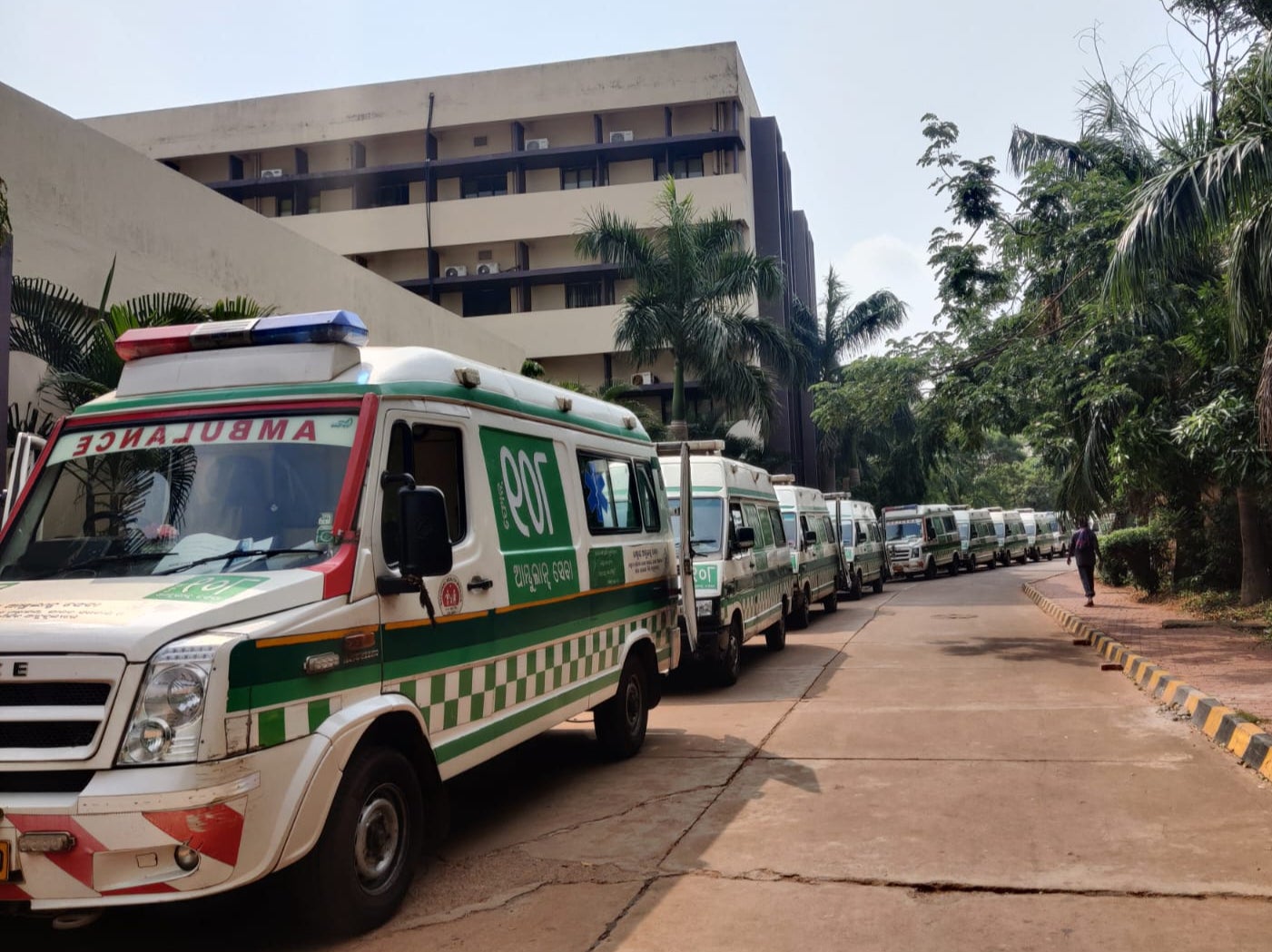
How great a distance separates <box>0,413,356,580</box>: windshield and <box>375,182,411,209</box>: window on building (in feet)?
120

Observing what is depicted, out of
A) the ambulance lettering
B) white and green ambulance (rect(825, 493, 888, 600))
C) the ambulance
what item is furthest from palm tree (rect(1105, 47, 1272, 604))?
white and green ambulance (rect(825, 493, 888, 600))

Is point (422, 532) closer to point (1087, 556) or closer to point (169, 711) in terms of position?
point (169, 711)

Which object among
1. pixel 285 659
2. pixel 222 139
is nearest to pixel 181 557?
pixel 285 659

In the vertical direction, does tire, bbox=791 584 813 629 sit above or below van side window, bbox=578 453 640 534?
below

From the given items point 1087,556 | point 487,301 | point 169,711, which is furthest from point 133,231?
point 487,301

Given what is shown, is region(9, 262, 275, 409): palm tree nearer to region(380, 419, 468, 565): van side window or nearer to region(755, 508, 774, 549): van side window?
region(380, 419, 468, 565): van side window

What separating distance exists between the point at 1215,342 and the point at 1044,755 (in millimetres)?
8350

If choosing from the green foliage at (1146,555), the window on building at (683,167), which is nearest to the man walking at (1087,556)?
the green foliage at (1146,555)

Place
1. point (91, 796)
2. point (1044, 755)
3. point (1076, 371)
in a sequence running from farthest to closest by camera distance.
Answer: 1. point (1076, 371)
2. point (1044, 755)
3. point (91, 796)

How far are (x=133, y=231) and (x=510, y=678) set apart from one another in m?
10.4

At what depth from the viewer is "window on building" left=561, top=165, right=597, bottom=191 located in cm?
3897

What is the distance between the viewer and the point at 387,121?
127 feet

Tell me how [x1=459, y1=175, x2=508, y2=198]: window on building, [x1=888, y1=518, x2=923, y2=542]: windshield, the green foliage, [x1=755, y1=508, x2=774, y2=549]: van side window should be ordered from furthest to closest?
[x1=459, y1=175, x2=508, y2=198]: window on building → [x1=888, y1=518, x2=923, y2=542]: windshield → the green foliage → [x1=755, y1=508, x2=774, y2=549]: van side window

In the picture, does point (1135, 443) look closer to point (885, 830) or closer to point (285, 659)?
point (885, 830)
